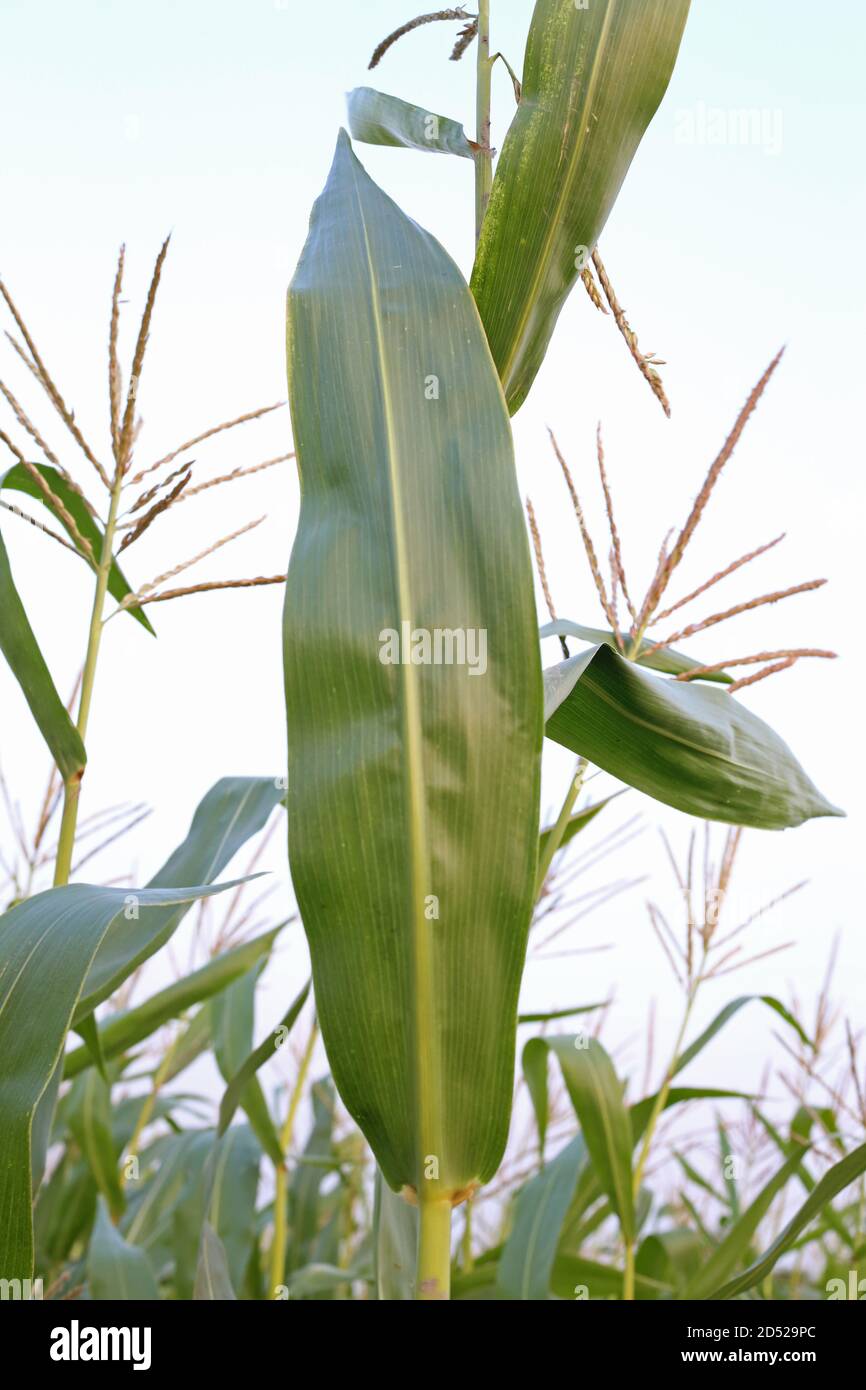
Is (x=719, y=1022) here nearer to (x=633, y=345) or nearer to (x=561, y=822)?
(x=561, y=822)

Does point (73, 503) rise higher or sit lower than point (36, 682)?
higher

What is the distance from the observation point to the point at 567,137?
32.7 inches

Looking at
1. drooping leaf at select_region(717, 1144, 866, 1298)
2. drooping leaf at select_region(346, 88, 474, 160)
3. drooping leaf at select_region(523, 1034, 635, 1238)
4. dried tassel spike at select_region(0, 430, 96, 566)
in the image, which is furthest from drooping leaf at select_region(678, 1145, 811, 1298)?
drooping leaf at select_region(346, 88, 474, 160)

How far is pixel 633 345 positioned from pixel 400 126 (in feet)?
1.10

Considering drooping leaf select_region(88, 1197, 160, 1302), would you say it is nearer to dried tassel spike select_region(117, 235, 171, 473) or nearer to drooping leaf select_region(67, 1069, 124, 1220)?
drooping leaf select_region(67, 1069, 124, 1220)

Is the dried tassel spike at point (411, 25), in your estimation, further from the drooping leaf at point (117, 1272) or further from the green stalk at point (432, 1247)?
the drooping leaf at point (117, 1272)

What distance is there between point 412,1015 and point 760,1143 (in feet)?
8.64

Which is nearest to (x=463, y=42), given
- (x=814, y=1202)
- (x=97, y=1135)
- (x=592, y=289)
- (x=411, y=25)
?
(x=411, y=25)

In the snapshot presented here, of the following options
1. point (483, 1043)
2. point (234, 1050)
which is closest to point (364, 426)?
point (483, 1043)

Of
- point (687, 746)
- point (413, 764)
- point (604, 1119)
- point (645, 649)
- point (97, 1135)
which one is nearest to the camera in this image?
point (413, 764)

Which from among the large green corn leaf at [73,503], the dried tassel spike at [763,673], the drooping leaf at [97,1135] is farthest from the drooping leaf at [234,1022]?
the dried tassel spike at [763,673]

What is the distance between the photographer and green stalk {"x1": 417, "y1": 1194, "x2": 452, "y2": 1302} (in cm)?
74

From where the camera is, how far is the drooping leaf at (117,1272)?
61.2 inches

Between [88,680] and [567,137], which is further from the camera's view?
[88,680]
